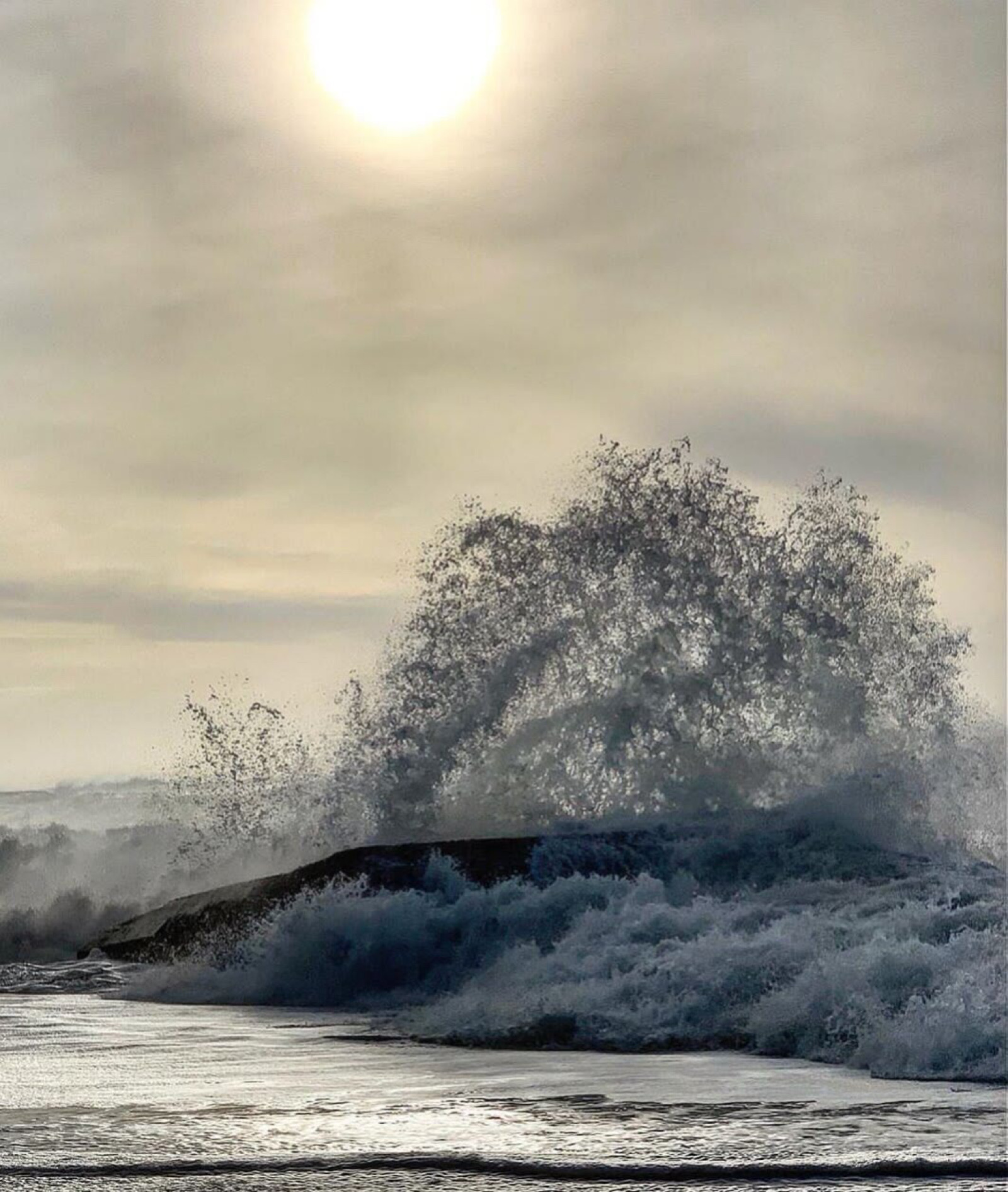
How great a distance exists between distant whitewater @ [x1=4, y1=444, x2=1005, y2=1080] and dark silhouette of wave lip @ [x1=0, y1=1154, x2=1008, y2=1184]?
641 centimetres

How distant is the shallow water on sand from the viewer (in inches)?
194

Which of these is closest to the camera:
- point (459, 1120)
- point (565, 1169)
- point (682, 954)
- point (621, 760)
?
point (565, 1169)

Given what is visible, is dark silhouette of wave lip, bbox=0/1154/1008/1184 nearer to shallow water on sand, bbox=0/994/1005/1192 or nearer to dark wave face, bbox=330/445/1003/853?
shallow water on sand, bbox=0/994/1005/1192

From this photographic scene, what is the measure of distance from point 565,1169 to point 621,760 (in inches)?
529

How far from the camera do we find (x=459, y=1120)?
19.3 ft

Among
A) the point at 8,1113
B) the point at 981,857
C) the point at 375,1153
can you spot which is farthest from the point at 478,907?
the point at 375,1153

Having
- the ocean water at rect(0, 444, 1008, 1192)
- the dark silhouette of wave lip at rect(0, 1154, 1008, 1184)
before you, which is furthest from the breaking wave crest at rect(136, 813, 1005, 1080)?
the dark silhouette of wave lip at rect(0, 1154, 1008, 1184)

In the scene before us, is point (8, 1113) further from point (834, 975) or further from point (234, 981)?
point (234, 981)

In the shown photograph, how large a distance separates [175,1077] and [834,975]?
11.1 feet

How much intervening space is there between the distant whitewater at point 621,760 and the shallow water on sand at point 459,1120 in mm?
3862

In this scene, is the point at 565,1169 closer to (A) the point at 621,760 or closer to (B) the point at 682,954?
(B) the point at 682,954

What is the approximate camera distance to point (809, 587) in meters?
19.7

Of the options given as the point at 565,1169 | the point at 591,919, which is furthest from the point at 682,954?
the point at 565,1169

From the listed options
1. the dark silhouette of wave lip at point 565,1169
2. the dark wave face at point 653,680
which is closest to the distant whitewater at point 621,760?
the dark wave face at point 653,680
